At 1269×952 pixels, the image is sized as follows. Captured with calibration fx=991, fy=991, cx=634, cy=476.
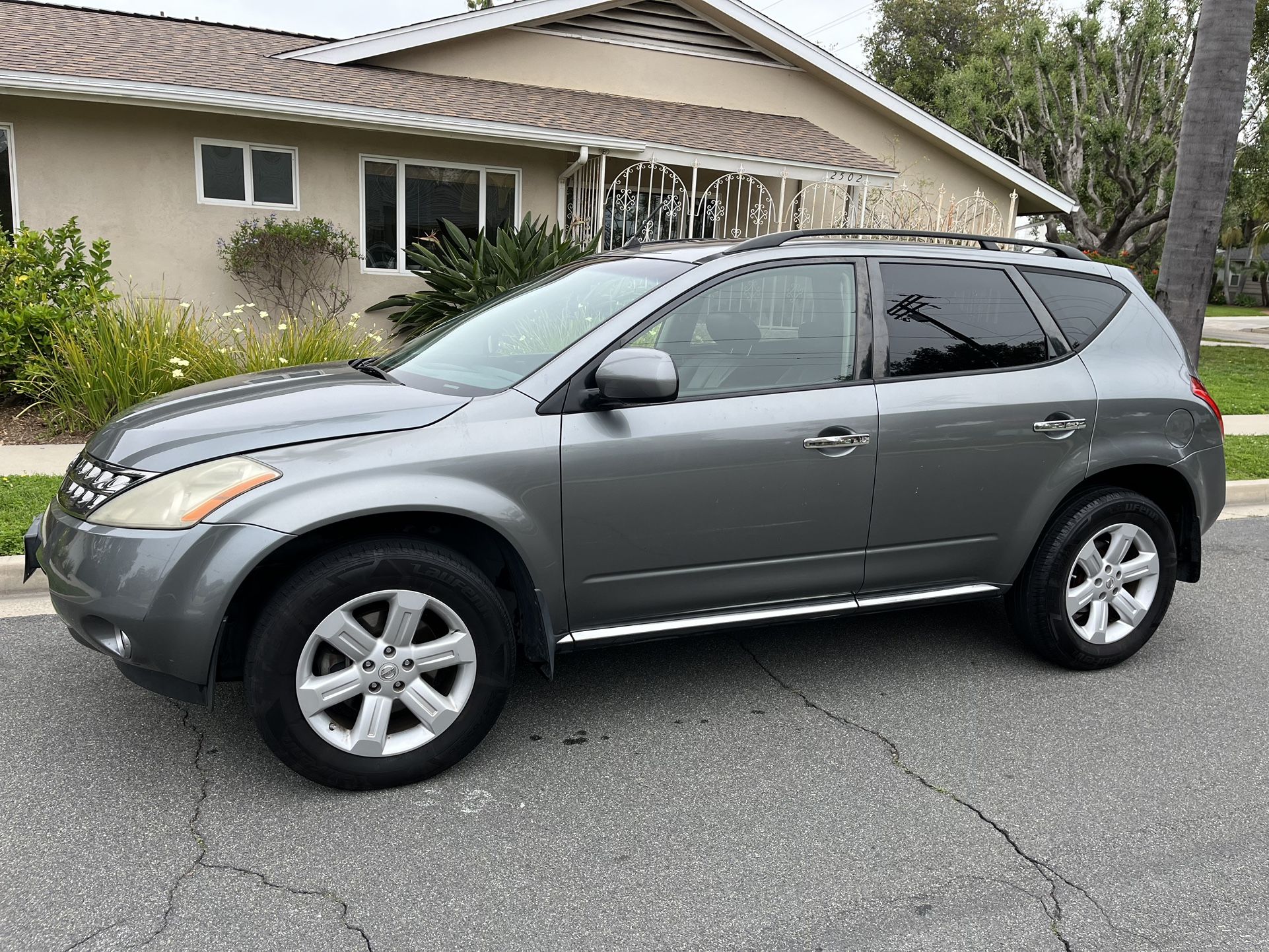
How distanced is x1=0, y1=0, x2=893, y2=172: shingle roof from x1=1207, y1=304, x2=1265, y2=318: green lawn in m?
28.9

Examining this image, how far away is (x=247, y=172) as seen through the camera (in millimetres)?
11867

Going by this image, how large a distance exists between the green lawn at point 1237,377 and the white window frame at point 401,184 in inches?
347

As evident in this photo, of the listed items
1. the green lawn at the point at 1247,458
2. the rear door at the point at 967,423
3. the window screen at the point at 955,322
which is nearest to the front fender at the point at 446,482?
the rear door at the point at 967,423

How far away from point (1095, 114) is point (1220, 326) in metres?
8.38

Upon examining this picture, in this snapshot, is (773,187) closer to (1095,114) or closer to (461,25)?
(461,25)

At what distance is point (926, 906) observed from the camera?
2.69 metres

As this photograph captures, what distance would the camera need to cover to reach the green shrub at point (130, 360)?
7.86 m

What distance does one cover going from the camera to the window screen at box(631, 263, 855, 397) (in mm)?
3594

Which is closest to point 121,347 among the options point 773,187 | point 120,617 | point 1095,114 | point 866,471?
point 120,617

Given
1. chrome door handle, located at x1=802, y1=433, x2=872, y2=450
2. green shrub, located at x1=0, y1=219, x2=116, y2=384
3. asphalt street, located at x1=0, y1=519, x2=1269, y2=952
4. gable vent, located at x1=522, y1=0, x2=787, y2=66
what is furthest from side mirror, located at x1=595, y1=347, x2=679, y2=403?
gable vent, located at x1=522, y1=0, x2=787, y2=66

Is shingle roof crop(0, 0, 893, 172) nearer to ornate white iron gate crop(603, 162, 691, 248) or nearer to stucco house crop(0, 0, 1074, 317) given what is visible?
stucco house crop(0, 0, 1074, 317)

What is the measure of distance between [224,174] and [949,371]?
415 inches

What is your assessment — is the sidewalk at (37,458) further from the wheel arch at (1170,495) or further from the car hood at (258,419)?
the wheel arch at (1170,495)

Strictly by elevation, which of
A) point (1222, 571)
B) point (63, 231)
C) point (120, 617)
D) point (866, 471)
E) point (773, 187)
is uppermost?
point (773, 187)
